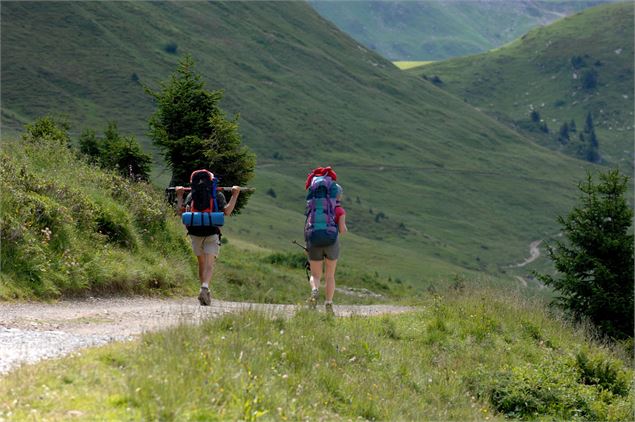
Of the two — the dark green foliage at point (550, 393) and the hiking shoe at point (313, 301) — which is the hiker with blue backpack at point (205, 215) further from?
the dark green foliage at point (550, 393)

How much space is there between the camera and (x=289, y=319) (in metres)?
12.5

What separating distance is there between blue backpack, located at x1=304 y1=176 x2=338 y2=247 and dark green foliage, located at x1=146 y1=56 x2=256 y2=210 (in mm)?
21766

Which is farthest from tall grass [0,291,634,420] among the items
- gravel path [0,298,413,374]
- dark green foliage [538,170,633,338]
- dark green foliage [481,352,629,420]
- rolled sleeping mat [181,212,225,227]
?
dark green foliage [538,170,633,338]

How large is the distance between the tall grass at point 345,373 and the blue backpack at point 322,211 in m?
1.49

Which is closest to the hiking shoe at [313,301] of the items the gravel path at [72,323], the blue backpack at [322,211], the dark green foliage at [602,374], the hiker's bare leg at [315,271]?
the hiker's bare leg at [315,271]

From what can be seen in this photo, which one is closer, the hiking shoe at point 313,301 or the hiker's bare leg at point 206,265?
the hiking shoe at point 313,301

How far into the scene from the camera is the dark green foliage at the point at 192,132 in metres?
37.1

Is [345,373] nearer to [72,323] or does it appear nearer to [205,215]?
[72,323]

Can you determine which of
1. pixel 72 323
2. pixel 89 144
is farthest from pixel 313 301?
pixel 89 144

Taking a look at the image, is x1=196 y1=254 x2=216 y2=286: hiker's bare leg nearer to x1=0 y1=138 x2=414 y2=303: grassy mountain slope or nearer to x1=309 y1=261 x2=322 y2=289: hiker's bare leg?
x1=0 y1=138 x2=414 y2=303: grassy mountain slope

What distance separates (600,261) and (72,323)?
2242cm

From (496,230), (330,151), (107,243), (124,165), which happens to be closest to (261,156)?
(330,151)

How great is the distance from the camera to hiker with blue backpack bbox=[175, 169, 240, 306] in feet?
52.9

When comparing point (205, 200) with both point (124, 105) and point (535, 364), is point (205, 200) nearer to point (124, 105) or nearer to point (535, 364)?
point (535, 364)
